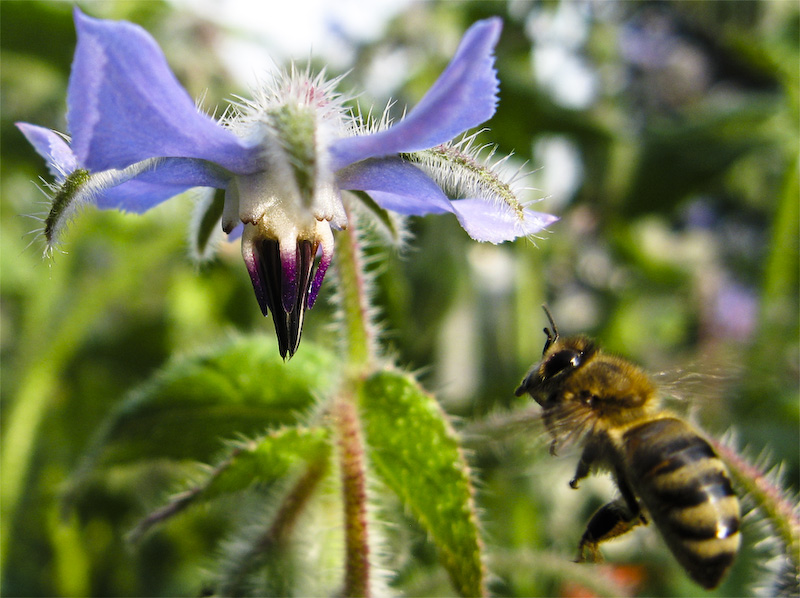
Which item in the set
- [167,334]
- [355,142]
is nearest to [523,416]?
[355,142]

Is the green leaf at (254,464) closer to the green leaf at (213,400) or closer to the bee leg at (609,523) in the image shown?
the green leaf at (213,400)

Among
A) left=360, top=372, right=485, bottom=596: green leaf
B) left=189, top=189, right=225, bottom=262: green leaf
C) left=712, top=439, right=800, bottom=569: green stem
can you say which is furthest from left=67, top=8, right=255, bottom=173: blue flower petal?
left=712, top=439, right=800, bottom=569: green stem

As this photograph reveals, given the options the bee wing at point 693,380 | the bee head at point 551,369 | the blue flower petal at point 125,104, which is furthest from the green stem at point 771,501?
the blue flower petal at point 125,104

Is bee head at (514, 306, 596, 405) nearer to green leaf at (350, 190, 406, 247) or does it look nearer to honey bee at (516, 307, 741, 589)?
honey bee at (516, 307, 741, 589)

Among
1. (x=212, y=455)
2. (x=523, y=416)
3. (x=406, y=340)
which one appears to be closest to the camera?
(x=523, y=416)

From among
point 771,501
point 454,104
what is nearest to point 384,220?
point 454,104

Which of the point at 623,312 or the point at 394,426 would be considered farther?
the point at 623,312

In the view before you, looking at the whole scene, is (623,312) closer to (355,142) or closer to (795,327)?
(795,327)

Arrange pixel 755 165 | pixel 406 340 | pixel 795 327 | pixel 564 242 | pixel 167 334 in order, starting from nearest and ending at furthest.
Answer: pixel 406 340 < pixel 167 334 < pixel 795 327 < pixel 564 242 < pixel 755 165

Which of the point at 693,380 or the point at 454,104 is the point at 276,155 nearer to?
the point at 454,104
